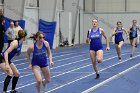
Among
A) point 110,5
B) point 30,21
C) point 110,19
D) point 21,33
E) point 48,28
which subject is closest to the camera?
point 21,33

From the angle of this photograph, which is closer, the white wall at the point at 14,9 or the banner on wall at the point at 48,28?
the white wall at the point at 14,9

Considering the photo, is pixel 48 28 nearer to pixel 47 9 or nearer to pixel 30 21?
pixel 30 21

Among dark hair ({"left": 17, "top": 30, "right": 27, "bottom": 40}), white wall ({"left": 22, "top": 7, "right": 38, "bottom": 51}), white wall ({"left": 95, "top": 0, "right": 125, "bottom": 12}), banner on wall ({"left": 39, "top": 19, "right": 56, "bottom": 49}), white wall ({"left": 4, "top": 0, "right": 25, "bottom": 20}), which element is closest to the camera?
dark hair ({"left": 17, "top": 30, "right": 27, "bottom": 40})

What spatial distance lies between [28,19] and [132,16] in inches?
598

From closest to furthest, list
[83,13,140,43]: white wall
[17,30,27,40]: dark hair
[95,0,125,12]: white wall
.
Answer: [17,30,27,40]: dark hair < [83,13,140,43]: white wall < [95,0,125,12]: white wall

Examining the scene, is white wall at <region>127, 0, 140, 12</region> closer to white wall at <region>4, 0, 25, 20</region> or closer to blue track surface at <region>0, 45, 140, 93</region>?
white wall at <region>4, 0, 25, 20</region>

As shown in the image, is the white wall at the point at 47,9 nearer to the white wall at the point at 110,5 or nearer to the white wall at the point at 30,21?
the white wall at the point at 30,21

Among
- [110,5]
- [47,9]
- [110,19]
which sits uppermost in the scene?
[110,5]

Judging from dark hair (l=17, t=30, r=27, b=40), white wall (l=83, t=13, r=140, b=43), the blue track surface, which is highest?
white wall (l=83, t=13, r=140, b=43)

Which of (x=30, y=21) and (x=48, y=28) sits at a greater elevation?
(x=30, y=21)

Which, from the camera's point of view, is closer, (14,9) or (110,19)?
(14,9)

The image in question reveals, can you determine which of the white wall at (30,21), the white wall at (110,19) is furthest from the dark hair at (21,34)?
the white wall at (110,19)

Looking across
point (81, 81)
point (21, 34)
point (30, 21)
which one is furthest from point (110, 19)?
point (21, 34)

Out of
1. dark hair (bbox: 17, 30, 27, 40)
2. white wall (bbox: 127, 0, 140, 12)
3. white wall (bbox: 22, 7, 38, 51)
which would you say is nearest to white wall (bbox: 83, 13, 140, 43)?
white wall (bbox: 127, 0, 140, 12)
